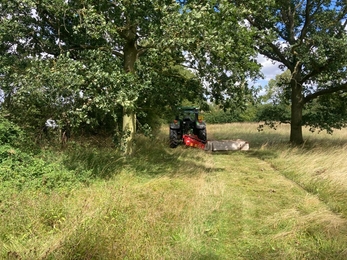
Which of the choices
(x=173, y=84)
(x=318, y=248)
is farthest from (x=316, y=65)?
(x=318, y=248)

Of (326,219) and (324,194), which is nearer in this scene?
(326,219)

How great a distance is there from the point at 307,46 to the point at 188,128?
608 centimetres

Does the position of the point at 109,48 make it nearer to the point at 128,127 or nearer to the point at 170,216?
the point at 128,127

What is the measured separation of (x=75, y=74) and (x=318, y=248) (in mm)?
4806

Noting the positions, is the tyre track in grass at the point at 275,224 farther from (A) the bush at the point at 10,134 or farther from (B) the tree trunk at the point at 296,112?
(B) the tree trunk at the point at 296,112

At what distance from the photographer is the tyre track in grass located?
3699 millimetres

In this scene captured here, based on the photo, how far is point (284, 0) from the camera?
1173 centimetres

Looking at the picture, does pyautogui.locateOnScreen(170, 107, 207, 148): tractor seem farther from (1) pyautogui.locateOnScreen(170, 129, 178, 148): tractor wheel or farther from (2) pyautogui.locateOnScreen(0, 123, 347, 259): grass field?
(2) pyautogui.locateOnScreen(0, 123, 347, 259): grass field

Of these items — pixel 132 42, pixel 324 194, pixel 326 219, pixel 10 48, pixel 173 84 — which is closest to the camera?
pixel 326 219

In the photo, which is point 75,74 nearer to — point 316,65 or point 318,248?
point 318,248

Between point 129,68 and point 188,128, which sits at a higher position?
point 129,68

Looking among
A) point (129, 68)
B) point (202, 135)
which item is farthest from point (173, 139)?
point (129, 68)

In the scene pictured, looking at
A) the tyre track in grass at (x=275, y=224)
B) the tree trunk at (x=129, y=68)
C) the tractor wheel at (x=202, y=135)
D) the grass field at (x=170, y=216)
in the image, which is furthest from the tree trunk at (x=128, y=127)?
the tractor wheel at (x=202, y=135)

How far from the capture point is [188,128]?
1391 cm
